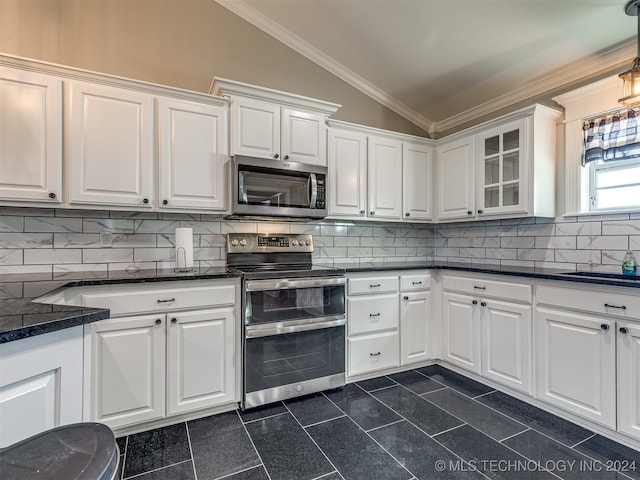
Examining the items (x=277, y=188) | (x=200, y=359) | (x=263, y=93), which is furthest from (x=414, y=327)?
(x=263, y=93)

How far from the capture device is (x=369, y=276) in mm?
2756

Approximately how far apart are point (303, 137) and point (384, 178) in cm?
92

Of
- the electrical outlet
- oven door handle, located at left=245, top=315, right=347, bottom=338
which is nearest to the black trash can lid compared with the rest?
oven door handle, located at left=245, top=315, right=347, bottom=338

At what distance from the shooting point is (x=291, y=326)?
235cm

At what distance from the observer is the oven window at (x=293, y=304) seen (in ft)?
7.40

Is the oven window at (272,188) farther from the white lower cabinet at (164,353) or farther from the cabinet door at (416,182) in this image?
the cabinet door at (416,182)

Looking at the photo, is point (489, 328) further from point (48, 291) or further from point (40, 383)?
point (48, 291)

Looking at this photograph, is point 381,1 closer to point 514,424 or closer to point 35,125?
point 35,125

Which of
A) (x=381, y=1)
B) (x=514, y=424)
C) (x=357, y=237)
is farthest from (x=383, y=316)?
(x=381, y=1)

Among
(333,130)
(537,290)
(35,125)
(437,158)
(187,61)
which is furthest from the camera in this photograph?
(437,158)

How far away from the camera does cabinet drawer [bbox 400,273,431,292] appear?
115 inches

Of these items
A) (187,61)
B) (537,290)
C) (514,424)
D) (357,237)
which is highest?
(187,61)

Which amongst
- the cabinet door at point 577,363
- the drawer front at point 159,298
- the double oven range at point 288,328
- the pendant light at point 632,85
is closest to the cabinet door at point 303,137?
the double oven range at point 288,328

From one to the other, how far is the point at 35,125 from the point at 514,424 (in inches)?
134
